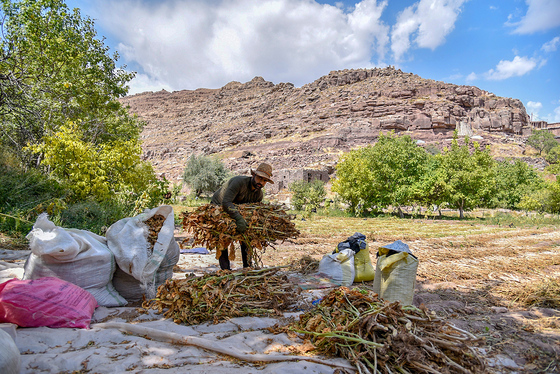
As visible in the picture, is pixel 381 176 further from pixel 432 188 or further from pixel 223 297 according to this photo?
pixel 223 297

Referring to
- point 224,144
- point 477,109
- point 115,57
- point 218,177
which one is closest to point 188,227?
point 115,57

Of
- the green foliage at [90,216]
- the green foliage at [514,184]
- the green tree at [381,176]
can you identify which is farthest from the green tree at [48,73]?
the green foliage at [514,184]


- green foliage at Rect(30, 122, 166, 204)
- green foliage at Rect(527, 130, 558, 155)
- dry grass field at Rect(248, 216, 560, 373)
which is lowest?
dry grass field at Rect(248, 216, 560, 373)

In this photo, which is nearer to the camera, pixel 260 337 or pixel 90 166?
pixel 260 337

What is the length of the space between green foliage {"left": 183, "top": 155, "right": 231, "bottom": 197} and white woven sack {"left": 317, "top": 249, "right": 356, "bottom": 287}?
96.1ft

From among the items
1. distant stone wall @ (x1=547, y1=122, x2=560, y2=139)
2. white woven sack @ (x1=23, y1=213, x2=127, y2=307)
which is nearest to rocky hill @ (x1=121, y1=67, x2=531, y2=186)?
distant stone wall @ (x1=547, y1=122, x2=560, y2=139)

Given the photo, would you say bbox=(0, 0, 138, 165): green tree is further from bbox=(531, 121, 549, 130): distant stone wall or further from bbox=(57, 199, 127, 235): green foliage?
bbox=(531, 121, 549, 130): distant stone wall

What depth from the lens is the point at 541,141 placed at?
58.8 m

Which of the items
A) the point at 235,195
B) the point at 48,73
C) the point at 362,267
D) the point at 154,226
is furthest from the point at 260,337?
the point at 48,73

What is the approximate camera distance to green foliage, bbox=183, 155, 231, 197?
33.8 meters

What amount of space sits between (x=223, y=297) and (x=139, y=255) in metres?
1.13

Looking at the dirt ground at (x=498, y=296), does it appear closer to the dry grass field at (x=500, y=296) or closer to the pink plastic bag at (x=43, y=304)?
the dry grass field at (x=500, y=296)

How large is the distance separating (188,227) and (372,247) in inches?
216

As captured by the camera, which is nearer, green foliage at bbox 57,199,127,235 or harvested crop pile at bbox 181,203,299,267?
harvested crop pile at bbox 181,203,299,267
